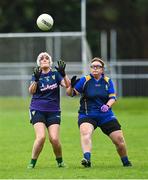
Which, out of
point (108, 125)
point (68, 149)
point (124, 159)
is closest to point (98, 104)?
point (108, 125)

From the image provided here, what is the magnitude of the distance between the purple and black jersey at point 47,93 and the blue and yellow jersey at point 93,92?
1.27 ft

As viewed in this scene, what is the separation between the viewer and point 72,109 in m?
32.4

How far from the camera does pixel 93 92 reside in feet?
49.6

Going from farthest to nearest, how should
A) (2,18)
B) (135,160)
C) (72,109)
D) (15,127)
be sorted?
(2,18)
(72,109)
(15,127)
(135,160)

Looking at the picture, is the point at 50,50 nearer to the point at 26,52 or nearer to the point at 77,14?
the point at 26,52

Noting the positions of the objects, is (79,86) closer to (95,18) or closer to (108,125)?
(108,125)

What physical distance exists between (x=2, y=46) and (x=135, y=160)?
18.0 m

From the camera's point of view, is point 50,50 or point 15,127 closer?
point 15,127

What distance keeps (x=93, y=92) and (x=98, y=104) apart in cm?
22

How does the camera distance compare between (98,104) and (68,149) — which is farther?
(68,149)

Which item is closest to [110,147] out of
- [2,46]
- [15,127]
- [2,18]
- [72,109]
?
[15,127]

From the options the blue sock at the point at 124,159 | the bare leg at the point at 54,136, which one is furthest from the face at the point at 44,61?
the blue sock at the point at 124,159

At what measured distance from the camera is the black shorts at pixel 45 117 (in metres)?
15.1

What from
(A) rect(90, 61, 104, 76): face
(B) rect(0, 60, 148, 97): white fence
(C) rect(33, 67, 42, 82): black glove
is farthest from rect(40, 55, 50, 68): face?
(B) rect(0, 60, 148, 97): white fence
